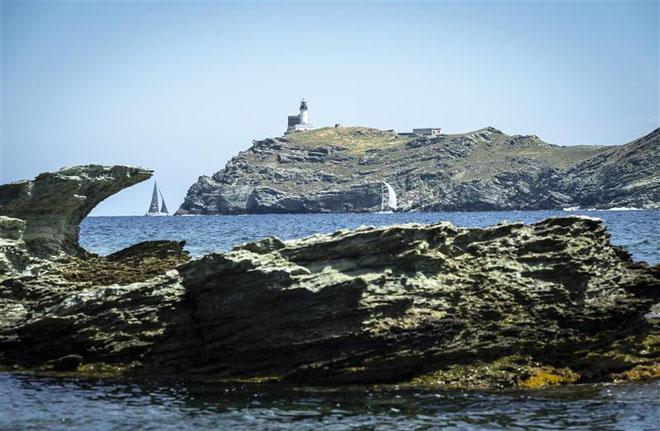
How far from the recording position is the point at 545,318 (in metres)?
22.3

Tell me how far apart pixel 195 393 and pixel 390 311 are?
5.06 metres

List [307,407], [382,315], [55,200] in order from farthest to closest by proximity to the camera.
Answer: [55,200]
[382,315]
[307,407]

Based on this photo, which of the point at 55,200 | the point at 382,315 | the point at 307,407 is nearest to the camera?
the point at 307,407

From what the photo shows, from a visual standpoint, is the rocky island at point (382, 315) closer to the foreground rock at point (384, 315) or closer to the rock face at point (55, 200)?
the foreground rock at point (384, 315)

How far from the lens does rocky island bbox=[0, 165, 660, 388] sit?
21906 millimetres

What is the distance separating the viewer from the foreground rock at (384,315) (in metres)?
21.9

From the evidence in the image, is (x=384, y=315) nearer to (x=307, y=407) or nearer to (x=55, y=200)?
(x=307, y=407)

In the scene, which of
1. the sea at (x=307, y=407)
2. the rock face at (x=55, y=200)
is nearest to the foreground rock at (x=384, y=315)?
the sea at (x=307, y=407)

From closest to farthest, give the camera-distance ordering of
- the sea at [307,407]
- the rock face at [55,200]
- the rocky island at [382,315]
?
1. the sea at [307,407]
2. the rocky island at [382,315]
3. the rock face at [55,200]

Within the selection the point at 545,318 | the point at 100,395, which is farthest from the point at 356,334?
the point at 100,395

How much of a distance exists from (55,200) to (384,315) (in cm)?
1487

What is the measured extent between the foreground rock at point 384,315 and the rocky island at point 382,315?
3cm

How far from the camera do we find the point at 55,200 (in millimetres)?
31438

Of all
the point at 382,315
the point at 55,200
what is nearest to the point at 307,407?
the point at 382,315
